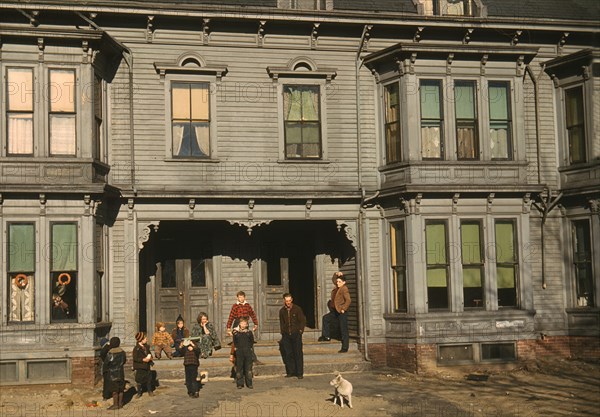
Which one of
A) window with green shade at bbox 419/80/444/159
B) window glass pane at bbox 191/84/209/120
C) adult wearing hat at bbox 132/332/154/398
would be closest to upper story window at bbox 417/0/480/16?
window with green shade at bbox 419/80/444/159

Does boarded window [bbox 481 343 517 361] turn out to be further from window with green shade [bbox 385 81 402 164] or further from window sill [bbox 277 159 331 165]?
window sill [bbox 277 159 331 165]

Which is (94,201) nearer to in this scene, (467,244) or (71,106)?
(71,106)

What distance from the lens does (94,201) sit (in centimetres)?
2112

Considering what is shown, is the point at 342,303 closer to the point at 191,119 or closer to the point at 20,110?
the point at 191,119

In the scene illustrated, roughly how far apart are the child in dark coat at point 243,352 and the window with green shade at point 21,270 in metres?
4.89

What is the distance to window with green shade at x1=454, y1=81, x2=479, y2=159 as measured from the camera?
23.8 metres

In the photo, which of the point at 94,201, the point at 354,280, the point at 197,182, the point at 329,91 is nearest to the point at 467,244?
the point at 354,280

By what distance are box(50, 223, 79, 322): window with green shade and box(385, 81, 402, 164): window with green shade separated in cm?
859

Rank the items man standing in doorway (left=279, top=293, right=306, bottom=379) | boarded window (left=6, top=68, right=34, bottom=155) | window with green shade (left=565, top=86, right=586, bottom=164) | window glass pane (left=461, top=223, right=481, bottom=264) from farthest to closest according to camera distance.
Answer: window with green shade (left=565, top=86, right=586, bottom=164) → window glass pane (left=461, top=223, right=481, bottom=264) → man standing in doorway (left=279, top=293, right=306, bottom=379) → boarded window (left=6, top=68, right=34, bottom=155)

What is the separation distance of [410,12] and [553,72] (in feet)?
14.8

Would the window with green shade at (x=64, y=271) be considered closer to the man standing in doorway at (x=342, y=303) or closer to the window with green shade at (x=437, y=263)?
the man standing in doorway at (x=342, y=303)

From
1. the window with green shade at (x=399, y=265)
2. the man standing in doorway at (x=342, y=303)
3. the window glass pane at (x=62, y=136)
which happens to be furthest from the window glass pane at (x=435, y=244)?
the window glass pane at (x=62, y=136)

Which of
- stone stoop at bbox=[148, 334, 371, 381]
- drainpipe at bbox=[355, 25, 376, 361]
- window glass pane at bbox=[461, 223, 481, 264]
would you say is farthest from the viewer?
drainpipe at bbox=[355, 25, 376, 361]

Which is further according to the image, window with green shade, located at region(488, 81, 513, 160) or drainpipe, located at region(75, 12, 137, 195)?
window with green shade, located at region(488, 81, 513, 160)
